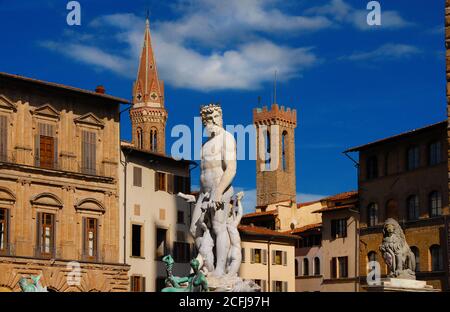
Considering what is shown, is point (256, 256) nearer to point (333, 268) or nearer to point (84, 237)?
point (333, 268)

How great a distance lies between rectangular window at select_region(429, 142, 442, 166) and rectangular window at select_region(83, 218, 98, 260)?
71.2ft

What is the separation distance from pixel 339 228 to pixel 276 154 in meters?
77.3

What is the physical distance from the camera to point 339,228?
7262 cm

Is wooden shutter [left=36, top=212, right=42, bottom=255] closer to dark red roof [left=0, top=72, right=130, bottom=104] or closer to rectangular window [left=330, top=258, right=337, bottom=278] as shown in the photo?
dark red roof [left=0, top=72, right=130, bottom=104]

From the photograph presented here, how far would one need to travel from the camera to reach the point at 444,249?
60188 mm

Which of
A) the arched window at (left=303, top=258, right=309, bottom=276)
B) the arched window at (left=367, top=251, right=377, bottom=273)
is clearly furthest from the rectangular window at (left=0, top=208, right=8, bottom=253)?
the arched window at (left=303, top=258, right=309, bottom=276)

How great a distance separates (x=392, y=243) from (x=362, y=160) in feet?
158

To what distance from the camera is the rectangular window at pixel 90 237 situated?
5325 centimetres

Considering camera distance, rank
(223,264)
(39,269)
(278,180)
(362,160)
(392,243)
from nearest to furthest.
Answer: (223,264)
(392,243)
(39,269)
(362,160)
(278,180)

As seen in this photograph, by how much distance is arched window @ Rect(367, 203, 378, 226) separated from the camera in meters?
68.1

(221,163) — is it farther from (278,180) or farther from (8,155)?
(278,180)

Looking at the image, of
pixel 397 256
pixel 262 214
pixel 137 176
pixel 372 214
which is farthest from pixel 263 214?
pixel 397 256
